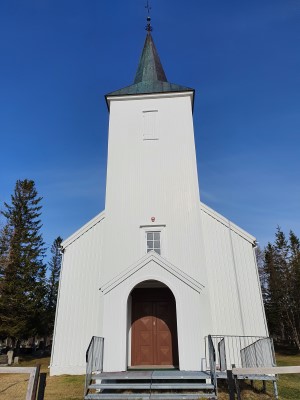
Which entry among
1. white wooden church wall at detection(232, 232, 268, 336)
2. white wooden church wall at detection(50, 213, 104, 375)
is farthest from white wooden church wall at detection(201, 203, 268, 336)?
white wooden church wall at detection(50, 213, 104, 375)

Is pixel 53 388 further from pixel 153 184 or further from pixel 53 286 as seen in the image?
pixel 53 286

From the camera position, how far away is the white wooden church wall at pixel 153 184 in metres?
13.2

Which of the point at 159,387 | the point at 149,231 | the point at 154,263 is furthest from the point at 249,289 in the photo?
the point at 159,387

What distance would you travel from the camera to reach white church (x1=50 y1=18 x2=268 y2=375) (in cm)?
1065

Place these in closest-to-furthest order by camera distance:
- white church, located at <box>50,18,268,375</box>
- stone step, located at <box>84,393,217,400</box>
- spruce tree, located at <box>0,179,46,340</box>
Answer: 1. stone step, located at <box>84,393,217,400</box>
2. white church, located at <box>50,18,268,375</box>
3. spruce tree, located at <box>0,179,46,340</box>

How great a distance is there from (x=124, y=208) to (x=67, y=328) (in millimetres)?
5783

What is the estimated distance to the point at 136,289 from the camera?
1284cm

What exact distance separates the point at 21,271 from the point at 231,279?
72.2 ft

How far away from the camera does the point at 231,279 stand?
12.9 meters

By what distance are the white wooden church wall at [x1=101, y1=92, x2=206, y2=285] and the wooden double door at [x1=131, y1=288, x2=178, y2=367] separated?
5.10ft

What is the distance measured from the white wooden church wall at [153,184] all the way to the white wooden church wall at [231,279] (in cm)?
73

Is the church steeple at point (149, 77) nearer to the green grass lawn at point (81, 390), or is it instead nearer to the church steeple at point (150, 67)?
the church steeple at point (150, 67)

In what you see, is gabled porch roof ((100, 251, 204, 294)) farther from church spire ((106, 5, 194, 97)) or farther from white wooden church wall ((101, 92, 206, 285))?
church spire ((106, 5, 194, 97))

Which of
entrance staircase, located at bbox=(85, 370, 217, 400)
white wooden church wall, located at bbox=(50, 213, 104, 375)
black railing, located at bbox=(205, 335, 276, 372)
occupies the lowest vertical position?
entrance staircase, located at bbox=(85, 370, 217, 400)
